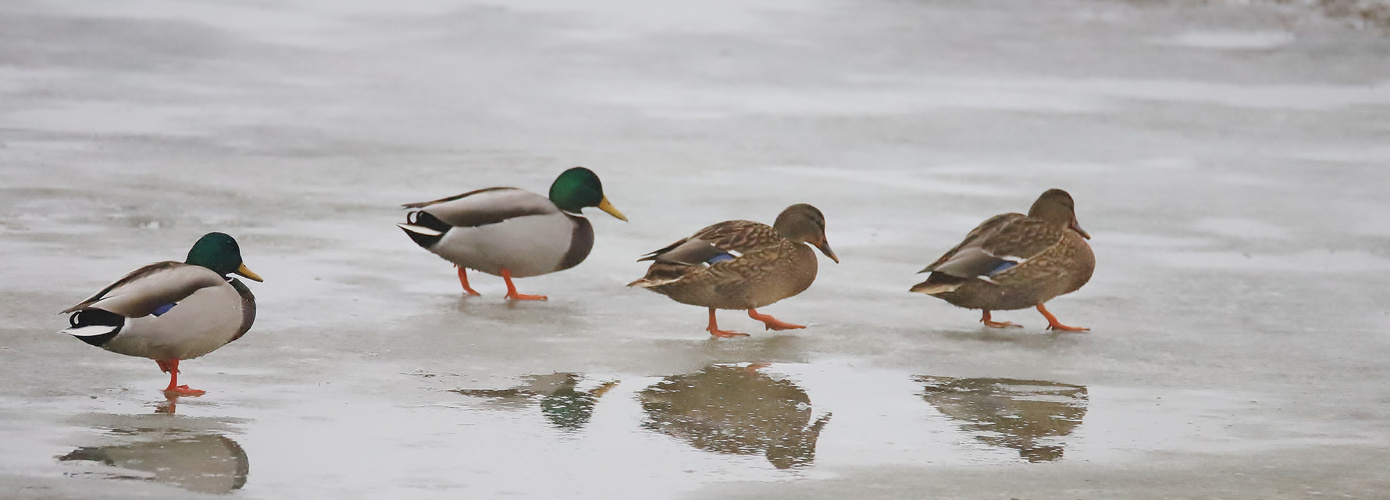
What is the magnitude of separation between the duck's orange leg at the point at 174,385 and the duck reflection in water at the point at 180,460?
56 centimetres

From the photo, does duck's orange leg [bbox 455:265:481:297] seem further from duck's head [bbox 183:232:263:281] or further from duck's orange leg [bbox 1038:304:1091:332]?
duck's orange leg [bbox 1038:304:1091:332]

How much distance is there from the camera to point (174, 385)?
244 inches

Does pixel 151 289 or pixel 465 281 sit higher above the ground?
pixel 151 289

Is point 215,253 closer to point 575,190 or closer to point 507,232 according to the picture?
point 507,232

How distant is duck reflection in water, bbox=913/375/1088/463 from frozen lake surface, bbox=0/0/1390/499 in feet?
0.08

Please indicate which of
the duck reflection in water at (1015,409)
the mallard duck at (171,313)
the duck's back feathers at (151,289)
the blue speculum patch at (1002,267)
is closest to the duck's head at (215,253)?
the mallard duck at (171,313)

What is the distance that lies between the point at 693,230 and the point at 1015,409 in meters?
3.69

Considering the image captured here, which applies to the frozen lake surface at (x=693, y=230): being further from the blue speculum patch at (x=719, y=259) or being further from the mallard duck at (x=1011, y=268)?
the blue speculum patch at (x=719, y=259)

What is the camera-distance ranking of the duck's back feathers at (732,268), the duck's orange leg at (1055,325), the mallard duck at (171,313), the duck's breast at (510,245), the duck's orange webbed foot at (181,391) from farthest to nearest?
1. the duck's breast at (510,245)
2. the duck's orange leg at (1055,325)
3. the duck's back feathers at (732,268)
4. the duck's orange webbed foot at (181,391)
5. the mallard duck at (171,313)

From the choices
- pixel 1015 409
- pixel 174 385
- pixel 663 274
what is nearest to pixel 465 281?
pixel 663 274

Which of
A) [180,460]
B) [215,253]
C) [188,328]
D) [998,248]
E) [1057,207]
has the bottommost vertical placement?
[180,460]

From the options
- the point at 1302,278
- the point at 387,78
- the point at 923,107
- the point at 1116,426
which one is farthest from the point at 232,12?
the point at 1116,426

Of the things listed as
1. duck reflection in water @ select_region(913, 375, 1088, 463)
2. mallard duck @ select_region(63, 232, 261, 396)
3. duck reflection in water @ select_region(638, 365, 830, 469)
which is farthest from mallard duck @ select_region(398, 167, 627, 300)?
duck reflection in water @ select_region(913, 375, 1088, 463)

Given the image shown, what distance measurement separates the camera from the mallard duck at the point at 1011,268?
780 cm
